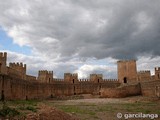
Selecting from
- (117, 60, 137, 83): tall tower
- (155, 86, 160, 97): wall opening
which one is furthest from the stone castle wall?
(155, 86, 160, 97): wall opening

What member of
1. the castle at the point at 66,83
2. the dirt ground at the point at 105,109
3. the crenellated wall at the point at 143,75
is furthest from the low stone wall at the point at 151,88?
the crenellated wall at the point at 143,75

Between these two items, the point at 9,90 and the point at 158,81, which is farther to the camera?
the point at 158,81

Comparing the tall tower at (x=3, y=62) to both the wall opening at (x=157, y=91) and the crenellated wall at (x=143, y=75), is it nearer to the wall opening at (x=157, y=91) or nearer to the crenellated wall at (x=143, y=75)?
the wall opening at (x=157, y=91)

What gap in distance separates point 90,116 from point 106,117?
1.15 metres

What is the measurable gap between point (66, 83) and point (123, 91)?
14.2 metres

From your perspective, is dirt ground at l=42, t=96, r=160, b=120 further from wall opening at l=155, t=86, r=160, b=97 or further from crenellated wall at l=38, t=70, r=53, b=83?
crenellated wall at l=38, t=70, r=53, b=83

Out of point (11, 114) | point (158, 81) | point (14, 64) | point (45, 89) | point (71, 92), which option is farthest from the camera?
point (71, 92)

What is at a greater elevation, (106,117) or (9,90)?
(9,90)

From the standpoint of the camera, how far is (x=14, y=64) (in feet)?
148

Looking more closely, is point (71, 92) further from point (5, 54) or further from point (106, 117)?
point (106, 117)

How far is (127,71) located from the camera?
5959 cm

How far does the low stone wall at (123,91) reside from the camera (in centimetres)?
4593

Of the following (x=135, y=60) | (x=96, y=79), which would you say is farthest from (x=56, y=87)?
(x=135, y=60)

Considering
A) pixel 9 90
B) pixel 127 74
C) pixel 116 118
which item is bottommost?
pixel 116 118
